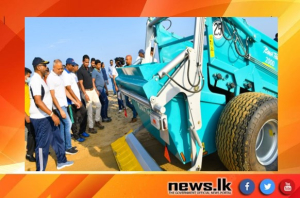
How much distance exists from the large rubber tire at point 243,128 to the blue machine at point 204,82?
58 mm

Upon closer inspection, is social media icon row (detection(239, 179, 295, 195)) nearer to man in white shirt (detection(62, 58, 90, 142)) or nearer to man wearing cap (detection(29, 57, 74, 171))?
man wearing cap (detection(29, 57, 74, 171))

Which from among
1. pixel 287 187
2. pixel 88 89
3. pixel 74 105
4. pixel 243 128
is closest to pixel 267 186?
pixel 287 187

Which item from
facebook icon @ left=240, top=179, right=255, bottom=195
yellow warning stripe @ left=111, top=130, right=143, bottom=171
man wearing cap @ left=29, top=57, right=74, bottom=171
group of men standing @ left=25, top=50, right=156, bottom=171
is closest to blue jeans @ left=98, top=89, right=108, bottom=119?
group of men standing @ left=25, top=50, right=156, bottom=171

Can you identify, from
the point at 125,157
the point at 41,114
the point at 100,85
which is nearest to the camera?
the point at 41,114

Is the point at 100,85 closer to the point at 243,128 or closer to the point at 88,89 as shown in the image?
the point at 88,89

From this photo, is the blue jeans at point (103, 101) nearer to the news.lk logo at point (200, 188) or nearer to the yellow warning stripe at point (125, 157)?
the yellow warning stripe at point (125, 157)

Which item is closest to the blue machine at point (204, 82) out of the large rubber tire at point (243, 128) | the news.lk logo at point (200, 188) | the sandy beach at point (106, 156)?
the large rubber tire at point (243, 128)

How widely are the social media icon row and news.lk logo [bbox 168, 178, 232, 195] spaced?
0.14m

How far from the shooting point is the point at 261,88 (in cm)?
257

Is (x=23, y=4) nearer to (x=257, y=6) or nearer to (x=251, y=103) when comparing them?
(x=257, y=6)

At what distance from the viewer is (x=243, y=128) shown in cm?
195

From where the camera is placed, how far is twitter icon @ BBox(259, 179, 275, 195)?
1.96 m

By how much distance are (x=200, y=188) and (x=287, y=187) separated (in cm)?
84

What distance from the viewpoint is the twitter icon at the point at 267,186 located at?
196cm
